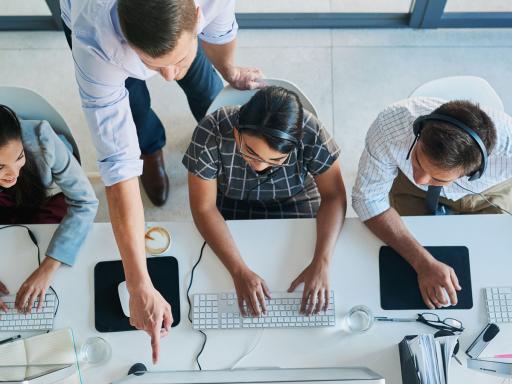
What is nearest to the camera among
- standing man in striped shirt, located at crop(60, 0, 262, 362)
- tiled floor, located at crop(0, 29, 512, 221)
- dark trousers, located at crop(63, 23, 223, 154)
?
standing man in striped shirt, located at crop(60, 0, 262, 362)

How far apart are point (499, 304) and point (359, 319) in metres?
0.41

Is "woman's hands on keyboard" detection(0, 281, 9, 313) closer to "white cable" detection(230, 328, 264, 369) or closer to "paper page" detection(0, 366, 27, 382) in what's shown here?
"paper page" detection(0, 366, 27, 382)

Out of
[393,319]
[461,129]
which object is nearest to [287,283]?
[393,319]

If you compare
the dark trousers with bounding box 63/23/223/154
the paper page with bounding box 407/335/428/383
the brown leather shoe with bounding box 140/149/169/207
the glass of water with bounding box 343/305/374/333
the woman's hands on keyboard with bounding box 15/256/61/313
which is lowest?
the brown leather shoe with bounding box 140/149/169/207

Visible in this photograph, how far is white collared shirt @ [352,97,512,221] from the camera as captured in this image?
5.47ft

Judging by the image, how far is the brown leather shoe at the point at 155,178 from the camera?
8.04ft

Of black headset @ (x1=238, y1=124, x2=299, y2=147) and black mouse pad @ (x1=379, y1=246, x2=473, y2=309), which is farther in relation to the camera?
black mouse pad @ (x1=379, y1=246, x2=473, y2=309)

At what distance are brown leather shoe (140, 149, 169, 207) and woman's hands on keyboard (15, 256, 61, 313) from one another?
0.82 meters

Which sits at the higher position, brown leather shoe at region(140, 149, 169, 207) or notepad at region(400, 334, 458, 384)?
notepad at region(400, 334, 458, 384)

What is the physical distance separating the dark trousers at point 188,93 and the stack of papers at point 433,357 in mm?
1153

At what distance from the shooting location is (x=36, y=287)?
1.67 m

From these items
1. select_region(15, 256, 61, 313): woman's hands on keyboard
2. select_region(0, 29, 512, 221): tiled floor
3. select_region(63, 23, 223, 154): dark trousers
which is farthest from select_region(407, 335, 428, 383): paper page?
select_region(0, 29, 512, 221): tiled floor

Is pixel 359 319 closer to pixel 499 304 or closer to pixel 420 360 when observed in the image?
pixel 420 360

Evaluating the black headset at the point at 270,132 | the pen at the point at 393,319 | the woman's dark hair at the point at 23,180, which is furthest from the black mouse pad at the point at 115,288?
the pen at the point at 393,319
